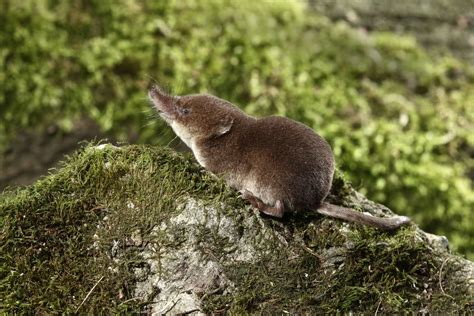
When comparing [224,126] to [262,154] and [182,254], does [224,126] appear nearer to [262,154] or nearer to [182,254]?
[262,154]

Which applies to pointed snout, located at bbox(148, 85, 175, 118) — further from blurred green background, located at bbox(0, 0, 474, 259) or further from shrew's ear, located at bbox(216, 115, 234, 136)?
blurred green background, located at bbox(0, 0, 474, 259)

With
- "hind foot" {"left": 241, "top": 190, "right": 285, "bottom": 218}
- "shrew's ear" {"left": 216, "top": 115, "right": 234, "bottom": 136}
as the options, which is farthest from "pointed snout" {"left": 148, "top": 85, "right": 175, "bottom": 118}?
"hind foot" {"left": 241, "top": 190, "right": 285, "bottom": 218}

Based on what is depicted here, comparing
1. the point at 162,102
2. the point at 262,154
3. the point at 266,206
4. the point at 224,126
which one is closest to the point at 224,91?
the point at 162,102

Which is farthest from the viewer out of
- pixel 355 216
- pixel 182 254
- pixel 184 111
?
pixel 184 111

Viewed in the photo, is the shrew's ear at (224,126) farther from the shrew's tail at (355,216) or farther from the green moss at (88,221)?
the shrew's tail at (355,216)

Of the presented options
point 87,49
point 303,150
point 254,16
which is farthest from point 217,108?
point 254,16

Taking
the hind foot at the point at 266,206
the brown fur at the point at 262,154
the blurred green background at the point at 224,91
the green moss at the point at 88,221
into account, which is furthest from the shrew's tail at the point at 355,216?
the blurred green background at the point at 224,91
